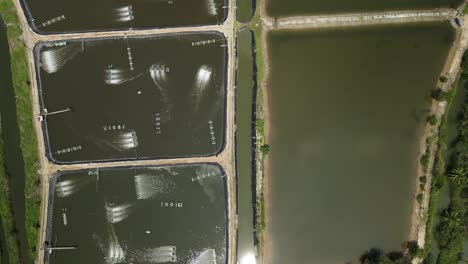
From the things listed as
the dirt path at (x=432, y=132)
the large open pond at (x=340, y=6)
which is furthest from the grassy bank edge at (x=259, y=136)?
the dirt path at (x=432, y=132)

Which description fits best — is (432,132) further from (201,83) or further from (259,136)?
(201,83)

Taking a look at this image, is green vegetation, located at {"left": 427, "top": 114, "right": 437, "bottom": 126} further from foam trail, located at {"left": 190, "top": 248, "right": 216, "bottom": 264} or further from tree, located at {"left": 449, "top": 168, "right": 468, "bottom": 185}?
foam trail, located at {"left": 190, "top": 248, "right": 216, "bottom": 264}

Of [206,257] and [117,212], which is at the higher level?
[117,212]

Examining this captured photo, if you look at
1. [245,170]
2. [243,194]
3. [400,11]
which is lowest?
[243,194]

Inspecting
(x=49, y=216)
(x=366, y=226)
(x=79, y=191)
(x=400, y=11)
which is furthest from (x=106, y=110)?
(x=400, y=11)

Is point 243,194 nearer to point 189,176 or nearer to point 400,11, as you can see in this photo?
point 189,176

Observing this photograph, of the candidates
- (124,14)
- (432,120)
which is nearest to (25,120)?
(124,14)
